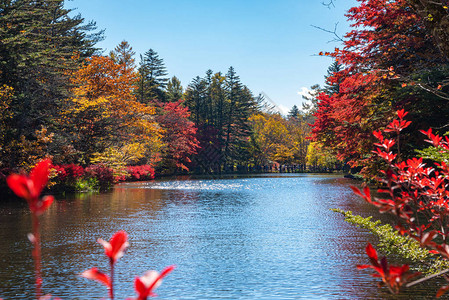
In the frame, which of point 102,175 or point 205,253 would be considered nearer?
point 205,253

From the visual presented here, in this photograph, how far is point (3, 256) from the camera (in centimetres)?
784

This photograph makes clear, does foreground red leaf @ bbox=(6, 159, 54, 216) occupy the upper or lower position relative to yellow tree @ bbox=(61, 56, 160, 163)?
lower

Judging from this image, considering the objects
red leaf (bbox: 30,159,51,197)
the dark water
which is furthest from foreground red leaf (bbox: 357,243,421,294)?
the dark water

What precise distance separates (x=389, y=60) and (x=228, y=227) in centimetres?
798

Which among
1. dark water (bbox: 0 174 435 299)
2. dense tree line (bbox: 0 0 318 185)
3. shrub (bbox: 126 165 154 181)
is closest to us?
dark water (bbox: 0 174 435 299)

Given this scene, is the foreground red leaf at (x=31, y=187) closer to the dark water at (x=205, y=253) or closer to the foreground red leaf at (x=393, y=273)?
the foreground red leaf at (x=393, y=273)

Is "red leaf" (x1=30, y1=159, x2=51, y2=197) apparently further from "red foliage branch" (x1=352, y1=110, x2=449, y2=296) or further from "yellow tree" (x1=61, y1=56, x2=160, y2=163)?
"yellow tree" (x1=61, y1=56, x2=160, y2=163)

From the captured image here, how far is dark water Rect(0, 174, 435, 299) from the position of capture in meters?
5.75

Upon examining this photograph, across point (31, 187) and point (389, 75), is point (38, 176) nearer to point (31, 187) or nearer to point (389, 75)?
point (31, 187)

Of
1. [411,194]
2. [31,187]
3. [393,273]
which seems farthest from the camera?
[411,194]

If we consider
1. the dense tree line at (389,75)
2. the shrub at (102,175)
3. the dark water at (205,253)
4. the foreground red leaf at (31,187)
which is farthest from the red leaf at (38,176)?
the shrub at (102,175)

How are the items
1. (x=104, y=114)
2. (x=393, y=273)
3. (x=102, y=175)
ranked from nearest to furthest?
(x=393, y=273), (x=102, y=175), (x=104, y=114)

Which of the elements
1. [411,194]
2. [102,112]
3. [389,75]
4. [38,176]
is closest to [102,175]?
[102,112]

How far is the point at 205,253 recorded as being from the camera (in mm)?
8125
